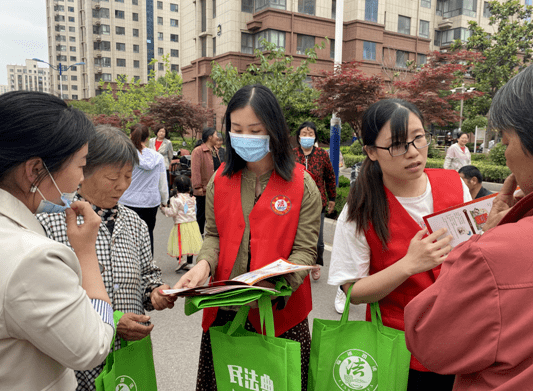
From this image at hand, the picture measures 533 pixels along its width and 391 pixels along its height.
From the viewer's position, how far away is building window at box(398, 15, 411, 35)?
30344 millimetres

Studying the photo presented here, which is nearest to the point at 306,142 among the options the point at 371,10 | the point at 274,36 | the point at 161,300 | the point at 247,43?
the point at 161,300

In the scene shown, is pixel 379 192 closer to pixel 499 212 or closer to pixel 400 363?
pixel 499 212

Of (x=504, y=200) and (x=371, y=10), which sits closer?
(x=504, y=200)

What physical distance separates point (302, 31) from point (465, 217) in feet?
91.1

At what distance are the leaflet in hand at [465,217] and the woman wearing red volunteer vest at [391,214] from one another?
2.1 inches

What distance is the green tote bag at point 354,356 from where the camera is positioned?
1.51 m

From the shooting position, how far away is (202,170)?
670 centimetres

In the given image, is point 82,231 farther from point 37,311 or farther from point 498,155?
point 498,155

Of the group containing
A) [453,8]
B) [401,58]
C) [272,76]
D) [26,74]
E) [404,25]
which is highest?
[26,74]

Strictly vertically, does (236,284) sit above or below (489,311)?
below

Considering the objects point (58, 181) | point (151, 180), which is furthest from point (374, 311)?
point (151, 180)

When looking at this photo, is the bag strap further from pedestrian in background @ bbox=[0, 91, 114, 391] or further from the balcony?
the balcony

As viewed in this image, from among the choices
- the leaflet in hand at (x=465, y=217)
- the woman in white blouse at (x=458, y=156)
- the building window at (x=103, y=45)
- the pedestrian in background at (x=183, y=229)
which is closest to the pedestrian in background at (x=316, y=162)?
the pedestrian in background at (x=183, y=229)

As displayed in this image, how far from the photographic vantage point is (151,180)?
5.29m
